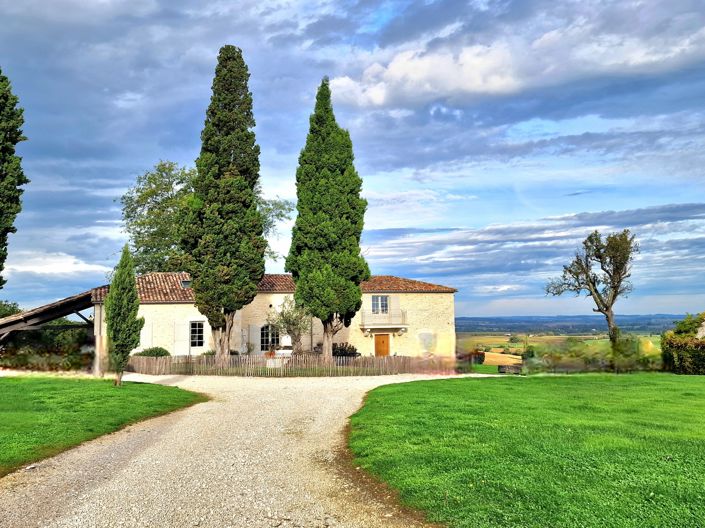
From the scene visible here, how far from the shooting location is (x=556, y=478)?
837 cm

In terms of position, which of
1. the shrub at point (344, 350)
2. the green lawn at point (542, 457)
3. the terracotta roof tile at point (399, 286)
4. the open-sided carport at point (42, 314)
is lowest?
the green lawn at point (542, 457)

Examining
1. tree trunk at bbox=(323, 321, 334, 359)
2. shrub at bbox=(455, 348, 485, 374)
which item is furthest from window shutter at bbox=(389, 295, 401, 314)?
tree trunk at bbox=(323, 321, 334, 359)

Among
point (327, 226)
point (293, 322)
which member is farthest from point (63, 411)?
point (293, 322)

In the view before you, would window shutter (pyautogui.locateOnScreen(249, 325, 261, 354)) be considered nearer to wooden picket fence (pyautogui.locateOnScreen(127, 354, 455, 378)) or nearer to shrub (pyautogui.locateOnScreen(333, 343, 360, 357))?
shrub (pyautogui.locateOnScreen(333, 343, 360, 357))

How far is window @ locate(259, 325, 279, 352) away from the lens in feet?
129

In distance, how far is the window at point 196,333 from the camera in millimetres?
37250

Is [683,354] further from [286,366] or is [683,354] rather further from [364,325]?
[286,366]

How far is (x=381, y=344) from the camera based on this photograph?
136 feet

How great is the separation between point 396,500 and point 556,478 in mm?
2394

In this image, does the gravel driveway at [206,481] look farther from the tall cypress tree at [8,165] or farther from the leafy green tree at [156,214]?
the leafy green tree at [156,214]

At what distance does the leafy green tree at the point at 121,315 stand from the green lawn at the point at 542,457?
1092 centimetres

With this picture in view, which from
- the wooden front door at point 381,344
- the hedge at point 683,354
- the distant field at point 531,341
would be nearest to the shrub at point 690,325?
the hedge at point 683,354

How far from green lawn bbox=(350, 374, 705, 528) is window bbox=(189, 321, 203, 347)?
75.8ft

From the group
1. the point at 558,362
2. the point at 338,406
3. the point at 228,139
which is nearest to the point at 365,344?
the point at 558,362
